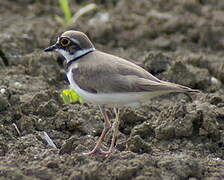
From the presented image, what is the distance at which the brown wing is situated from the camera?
205 inches

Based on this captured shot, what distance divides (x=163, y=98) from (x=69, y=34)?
2.16 metres

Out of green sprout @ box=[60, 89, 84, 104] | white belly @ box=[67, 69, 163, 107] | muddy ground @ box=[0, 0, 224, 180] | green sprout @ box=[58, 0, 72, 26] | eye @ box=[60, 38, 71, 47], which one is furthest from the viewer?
green sprout @ box=[58, 0, 72, 26]

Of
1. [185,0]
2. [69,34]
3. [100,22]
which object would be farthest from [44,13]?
[69,34]

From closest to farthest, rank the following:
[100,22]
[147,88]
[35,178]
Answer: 1. [35,178]
2. [147,88]
3. [100,22]

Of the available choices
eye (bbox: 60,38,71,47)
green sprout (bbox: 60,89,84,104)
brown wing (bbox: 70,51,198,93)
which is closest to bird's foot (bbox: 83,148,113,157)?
brown wing (bbox: 70,51,198,93)

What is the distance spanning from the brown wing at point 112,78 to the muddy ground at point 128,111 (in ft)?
2.07

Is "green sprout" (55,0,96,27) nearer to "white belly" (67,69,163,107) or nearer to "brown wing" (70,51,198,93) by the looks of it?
"brown wing" (70,51,198,93)

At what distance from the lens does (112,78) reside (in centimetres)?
531

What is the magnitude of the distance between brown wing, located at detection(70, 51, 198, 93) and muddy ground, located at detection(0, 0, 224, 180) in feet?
2.07

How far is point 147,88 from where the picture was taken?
518cm

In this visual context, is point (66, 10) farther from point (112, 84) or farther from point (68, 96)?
point (112, 84)

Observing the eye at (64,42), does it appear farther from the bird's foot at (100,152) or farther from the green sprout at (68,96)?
the bird's foot at (100,152)

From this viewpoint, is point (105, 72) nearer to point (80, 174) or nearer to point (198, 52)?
point (80, 174)

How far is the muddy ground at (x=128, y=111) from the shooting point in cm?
512
